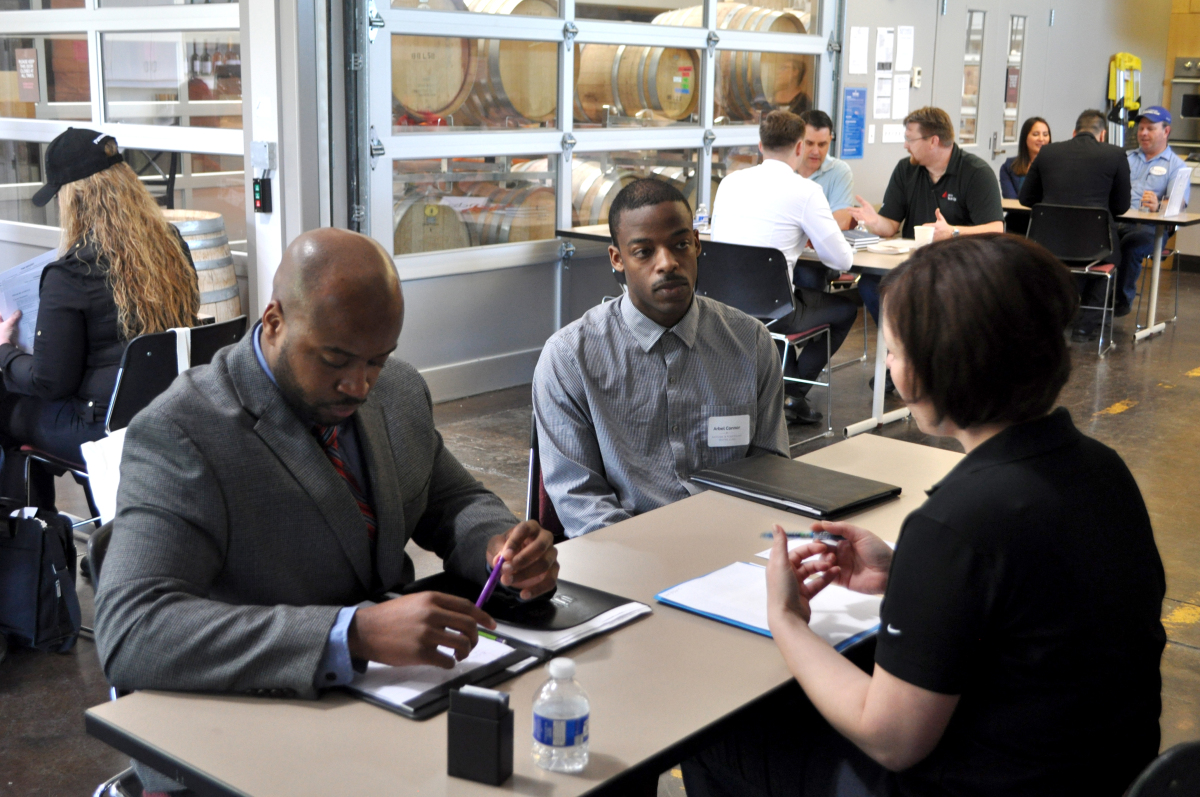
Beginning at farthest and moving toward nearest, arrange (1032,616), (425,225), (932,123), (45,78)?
(932,123)
(45,78)
(425,225)
(1032,616)

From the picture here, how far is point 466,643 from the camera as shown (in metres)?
1.39

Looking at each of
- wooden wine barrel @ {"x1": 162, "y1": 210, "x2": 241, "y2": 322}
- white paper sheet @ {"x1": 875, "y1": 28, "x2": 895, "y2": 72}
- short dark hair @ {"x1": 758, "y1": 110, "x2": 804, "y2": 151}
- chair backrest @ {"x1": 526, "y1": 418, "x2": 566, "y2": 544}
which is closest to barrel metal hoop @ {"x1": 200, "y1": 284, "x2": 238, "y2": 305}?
wooden wine barrel @ {"x1": 162, "y1": 210, "x2": 241, "y2": 322}

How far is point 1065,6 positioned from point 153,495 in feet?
34.7

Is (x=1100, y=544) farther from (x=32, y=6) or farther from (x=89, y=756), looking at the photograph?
(x=32, y=6)

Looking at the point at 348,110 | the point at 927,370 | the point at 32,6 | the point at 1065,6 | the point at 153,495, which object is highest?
the point at 1065,6

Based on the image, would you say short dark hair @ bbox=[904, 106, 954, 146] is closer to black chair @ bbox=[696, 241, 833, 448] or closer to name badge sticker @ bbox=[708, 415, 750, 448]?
black chair @ bbox=[696, 241, 833, 448]

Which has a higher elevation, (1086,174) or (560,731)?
(1086,174)

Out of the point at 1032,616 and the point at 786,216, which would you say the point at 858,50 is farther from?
the point at 1032,616

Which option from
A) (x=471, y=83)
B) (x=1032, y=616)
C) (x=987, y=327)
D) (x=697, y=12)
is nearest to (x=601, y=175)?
(x=471, y=83)

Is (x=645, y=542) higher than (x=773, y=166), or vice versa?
(x=773, y=166)

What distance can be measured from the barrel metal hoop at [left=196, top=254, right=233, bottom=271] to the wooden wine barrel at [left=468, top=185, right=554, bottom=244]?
1.56 metres

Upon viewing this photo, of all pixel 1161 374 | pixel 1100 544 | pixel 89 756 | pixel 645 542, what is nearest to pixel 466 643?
pixel 645 542

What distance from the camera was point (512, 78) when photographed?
575 centimetres

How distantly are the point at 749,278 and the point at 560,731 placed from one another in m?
3.87
